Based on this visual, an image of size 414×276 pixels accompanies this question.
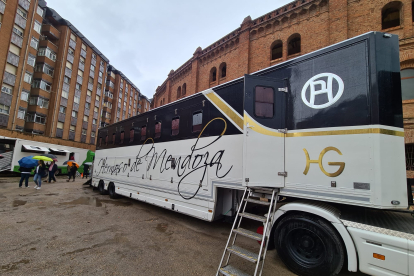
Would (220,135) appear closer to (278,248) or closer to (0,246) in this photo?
(278,248)

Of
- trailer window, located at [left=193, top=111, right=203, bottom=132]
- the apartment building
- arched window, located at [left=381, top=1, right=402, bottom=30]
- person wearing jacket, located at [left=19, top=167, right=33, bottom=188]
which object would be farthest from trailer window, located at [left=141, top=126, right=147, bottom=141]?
the apartment building

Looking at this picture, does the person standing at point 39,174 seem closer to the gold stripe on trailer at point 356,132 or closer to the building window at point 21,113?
the gold stripe on trailer at point 356,132

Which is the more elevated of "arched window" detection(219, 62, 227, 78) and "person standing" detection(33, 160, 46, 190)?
"arched window" detection(219, 62, 227, 78)

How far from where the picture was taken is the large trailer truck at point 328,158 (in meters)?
2.92

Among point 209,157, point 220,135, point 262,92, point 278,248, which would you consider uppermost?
point 262,92

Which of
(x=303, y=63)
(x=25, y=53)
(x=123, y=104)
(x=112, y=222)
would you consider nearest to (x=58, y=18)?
(x=25, y=53)

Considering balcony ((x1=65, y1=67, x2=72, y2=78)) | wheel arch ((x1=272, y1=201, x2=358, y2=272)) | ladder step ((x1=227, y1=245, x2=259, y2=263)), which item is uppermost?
balcony ((x1=65, y1=67, x2=72, y2=78))

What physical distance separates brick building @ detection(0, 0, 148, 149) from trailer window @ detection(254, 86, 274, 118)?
31.2 meters

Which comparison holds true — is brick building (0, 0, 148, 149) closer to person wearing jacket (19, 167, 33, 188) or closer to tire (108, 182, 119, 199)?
person wearing jacket (19, 167, 33, 188)

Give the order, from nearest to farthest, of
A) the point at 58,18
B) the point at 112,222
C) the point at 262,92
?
the point at 262,92 < the point at 112,222 < the point at 58,18

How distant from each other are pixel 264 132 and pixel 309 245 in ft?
6.73

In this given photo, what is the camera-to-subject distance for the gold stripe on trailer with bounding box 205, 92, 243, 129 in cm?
491

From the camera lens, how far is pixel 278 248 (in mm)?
3689

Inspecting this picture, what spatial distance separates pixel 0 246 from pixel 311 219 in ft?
20.2
